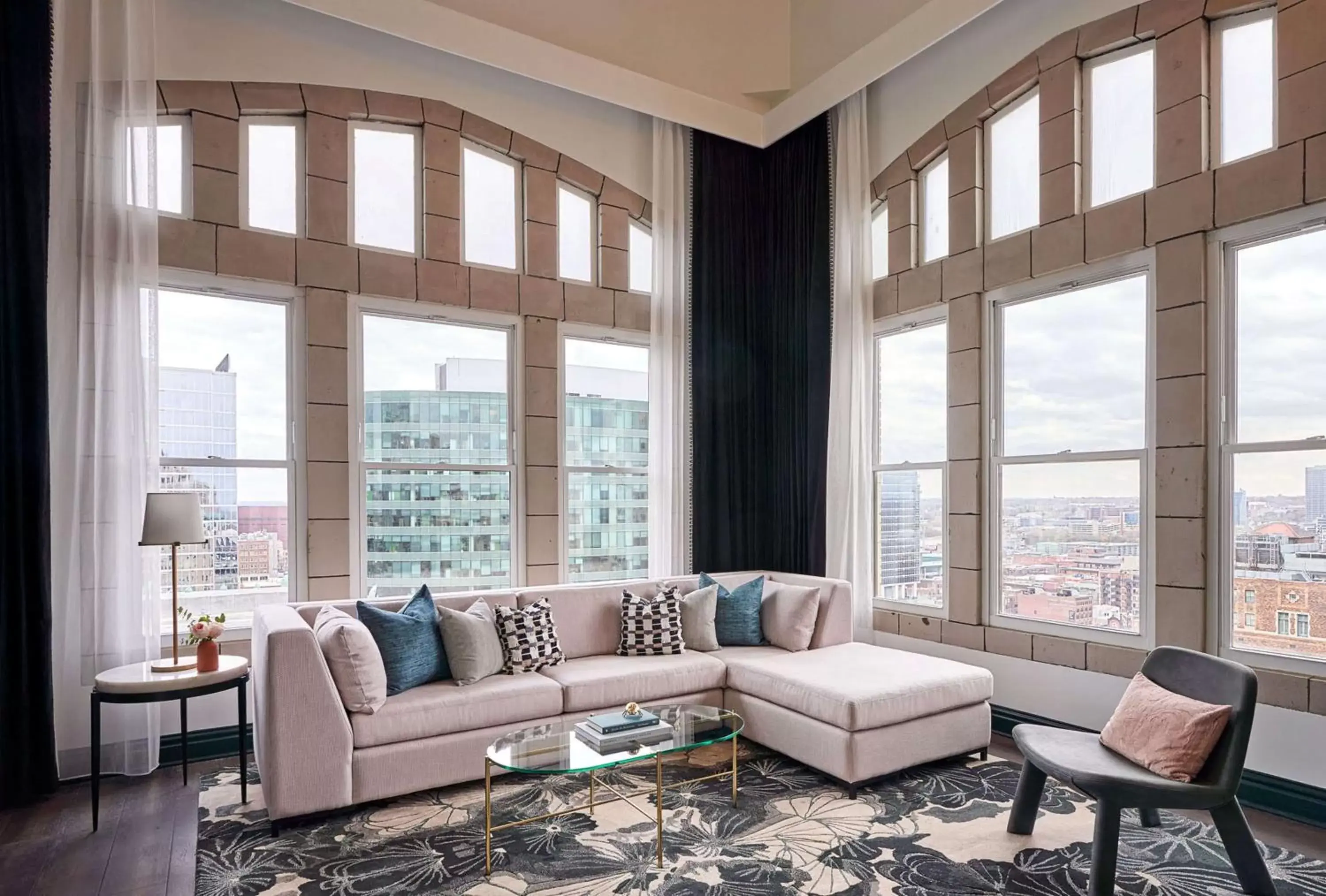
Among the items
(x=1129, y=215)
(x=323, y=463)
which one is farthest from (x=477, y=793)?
(x=1129, y=215)

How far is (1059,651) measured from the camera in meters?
4.20

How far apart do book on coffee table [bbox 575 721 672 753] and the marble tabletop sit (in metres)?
1.53

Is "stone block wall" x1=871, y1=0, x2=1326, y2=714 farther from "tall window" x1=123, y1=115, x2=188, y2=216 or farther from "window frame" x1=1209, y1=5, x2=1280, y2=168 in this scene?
"tall window" x1=123, y1=115, x2=188, y2=216

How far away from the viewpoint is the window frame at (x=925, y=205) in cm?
496

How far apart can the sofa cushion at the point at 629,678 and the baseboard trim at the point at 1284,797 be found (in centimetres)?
152

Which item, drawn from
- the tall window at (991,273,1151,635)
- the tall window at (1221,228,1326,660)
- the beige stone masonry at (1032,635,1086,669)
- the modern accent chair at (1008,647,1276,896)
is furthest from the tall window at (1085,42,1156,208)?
the modern accent chair at (1008,647,1276,896)

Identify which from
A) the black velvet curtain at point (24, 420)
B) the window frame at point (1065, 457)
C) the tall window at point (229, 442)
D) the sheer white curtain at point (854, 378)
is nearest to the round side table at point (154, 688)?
the black velvet curtain at point (24, 420)

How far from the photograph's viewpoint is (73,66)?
148 inches

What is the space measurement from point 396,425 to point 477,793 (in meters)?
2.21

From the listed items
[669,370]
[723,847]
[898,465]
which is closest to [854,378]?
[898,465]

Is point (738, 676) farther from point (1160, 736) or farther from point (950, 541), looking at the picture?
point (1160, 736)

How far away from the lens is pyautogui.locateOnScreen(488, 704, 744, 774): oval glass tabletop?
Result: 9.25 feet

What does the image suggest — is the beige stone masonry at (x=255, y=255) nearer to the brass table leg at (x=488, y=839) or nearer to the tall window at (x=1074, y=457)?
the brass table leg at (x=488, y=839)

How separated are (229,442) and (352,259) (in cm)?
121
